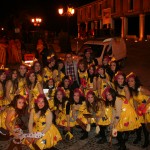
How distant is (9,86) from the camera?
663 cm

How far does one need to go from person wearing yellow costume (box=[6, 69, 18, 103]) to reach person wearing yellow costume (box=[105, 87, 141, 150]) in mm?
2487

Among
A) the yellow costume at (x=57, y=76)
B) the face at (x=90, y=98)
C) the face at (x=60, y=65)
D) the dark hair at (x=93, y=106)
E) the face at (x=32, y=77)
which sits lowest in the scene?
the dark hair at (x=93, y=106)

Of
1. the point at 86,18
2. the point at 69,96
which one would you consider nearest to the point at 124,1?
the point at 86,18

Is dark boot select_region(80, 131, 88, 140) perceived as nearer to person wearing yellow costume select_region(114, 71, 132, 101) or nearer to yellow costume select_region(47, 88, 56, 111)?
yellow costume select_region(47, 88, 56, 111)

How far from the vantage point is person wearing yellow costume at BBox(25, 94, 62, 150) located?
496 cm

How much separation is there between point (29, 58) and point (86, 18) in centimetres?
4289

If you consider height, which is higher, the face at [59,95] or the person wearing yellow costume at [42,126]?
the face at [59,95]

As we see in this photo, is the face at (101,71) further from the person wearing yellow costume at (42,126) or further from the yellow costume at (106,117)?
the person wearing yellow costume at (42,126)

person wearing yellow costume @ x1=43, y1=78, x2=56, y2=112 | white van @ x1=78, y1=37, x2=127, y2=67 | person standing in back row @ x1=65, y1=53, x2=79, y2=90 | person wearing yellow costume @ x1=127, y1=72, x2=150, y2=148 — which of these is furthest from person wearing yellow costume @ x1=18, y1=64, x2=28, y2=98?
white van @ x1=78, y1=37, x2=127, y2=67

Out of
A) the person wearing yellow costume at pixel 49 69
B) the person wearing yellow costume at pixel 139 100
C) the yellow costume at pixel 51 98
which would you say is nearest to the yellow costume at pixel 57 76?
the person wearing yellow costume at pixel 49 69

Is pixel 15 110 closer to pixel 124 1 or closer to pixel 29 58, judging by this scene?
pixel 29 58

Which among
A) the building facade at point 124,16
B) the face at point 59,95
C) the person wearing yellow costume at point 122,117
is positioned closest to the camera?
the person wearing yellow costume at point 122,117

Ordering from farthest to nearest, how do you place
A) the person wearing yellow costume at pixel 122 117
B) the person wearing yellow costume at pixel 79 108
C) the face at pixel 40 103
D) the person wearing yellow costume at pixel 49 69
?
1. the person wearing yellow costume at pixel 49 69
2. the person wearing yellow costume at pixel 79 108
3. the person wearing yellow costume at pixel 122 117
4. the face at pixel 40 103

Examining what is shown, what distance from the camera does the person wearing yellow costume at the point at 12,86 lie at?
6.59m
